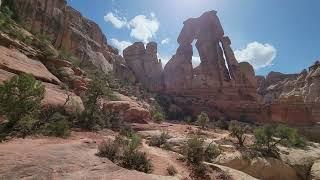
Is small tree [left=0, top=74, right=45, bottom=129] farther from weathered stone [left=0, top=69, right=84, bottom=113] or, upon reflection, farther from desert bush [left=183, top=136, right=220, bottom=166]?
desert bush [left=183, top=136, right=220, bottom=166]

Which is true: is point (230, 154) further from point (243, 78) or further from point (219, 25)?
point (219, 25)

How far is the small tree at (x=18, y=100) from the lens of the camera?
15078 mm

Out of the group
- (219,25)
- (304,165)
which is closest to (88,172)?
(304,165)

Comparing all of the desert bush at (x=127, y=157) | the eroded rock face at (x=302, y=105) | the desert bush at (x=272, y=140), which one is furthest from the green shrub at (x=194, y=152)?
the eroded rock face at (x=302, y=105)

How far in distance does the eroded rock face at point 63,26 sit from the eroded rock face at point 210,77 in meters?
22.4

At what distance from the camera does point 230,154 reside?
20.5 meters

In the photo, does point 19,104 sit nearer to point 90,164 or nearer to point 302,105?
point 90,164

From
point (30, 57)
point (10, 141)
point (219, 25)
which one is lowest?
point (10, 141)

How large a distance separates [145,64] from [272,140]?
5299 centimetres

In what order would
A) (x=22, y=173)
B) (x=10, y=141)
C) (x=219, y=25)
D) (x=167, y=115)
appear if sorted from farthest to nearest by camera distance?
(x=219, y=25)
(x=167, y=115)
(x=10, y=141)
(x=22, y=173)

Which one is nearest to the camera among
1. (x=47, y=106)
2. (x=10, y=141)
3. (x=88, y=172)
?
(x=88, y=172)

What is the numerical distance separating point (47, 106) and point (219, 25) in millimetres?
63227

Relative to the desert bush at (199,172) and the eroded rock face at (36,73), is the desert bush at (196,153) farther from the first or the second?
the eroded rock face at (36,73)

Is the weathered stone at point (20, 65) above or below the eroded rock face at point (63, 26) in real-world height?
below
